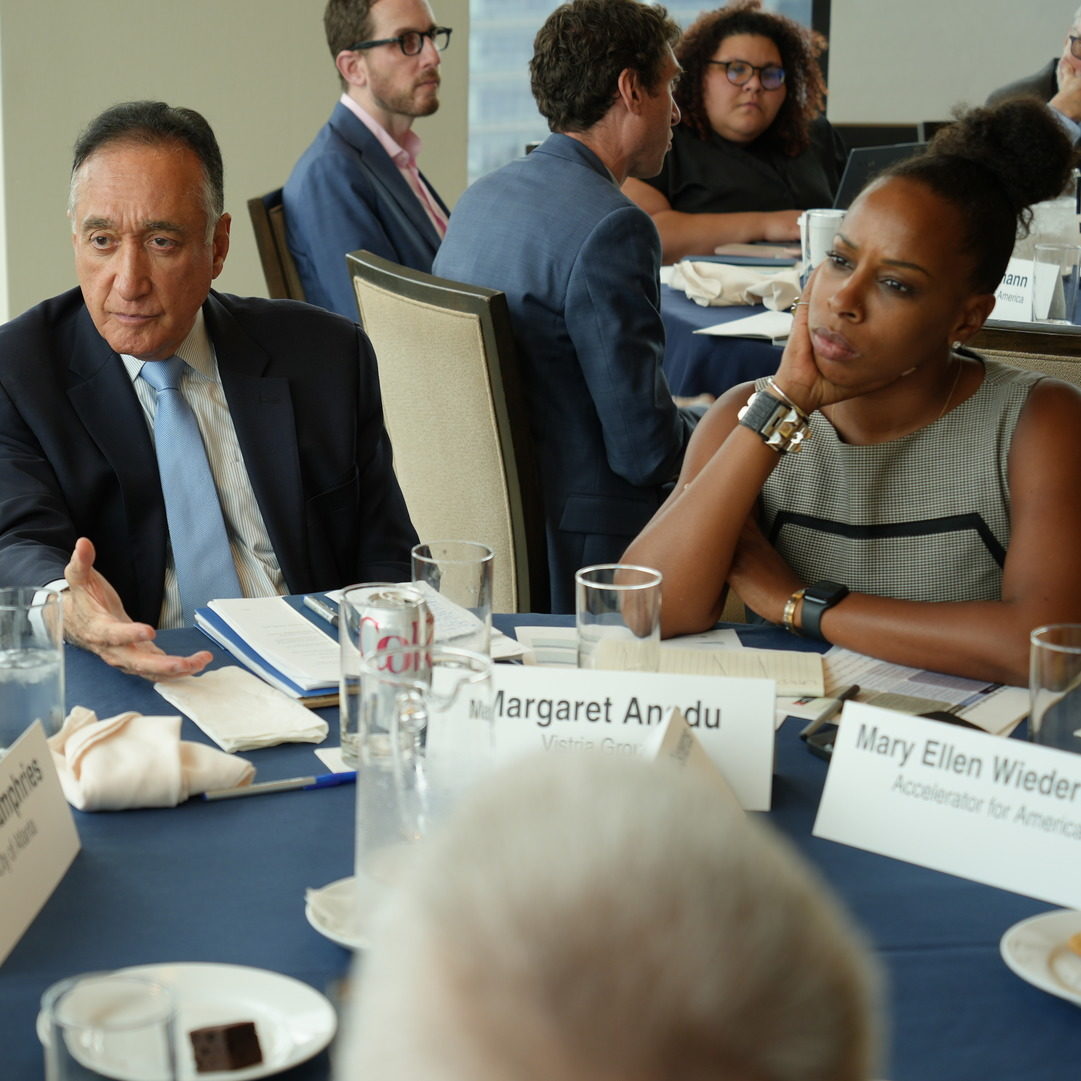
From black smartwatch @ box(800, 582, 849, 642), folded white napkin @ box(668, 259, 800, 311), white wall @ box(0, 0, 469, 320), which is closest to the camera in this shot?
black smartwatch @ box(800, 582, 849, 642)

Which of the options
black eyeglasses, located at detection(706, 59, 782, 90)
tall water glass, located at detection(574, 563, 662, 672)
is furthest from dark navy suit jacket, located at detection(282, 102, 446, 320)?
tall water glass, located at detection(574, 563, 662, 672)

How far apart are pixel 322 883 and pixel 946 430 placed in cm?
121

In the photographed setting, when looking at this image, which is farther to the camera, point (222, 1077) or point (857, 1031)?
point (222, 1077)

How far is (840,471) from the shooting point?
81.8 inches

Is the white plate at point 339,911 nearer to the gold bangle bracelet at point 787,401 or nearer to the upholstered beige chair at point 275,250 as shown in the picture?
the gold bangle bracelet at point 787,401

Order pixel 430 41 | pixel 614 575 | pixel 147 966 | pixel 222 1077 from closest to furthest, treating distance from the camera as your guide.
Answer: pixel 222 1077
pixel 147 966
pixel 614 575
pixel 430 41

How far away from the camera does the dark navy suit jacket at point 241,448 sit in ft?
6.75

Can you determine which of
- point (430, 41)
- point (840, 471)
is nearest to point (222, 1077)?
point (840, 471)

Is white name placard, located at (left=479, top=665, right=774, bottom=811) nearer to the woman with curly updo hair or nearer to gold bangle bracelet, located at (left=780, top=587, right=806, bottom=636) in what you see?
gold bangle bracelet, located at (left=780, top=587, right=806, bottom=636)

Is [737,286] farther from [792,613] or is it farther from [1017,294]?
[792,613]

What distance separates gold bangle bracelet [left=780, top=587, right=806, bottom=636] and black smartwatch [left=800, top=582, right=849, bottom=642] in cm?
1

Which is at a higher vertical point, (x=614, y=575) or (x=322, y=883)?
(x=614, y=575)

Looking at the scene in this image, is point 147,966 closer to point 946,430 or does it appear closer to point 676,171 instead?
point 946,430

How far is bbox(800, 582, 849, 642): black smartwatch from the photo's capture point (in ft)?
5.90
